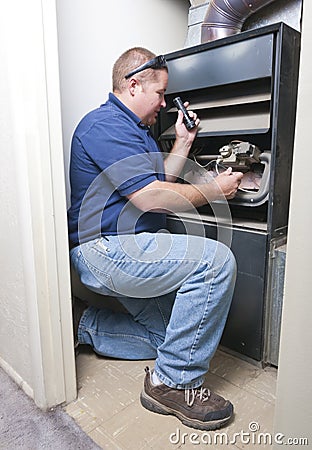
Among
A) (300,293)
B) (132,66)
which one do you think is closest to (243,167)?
(132,66)

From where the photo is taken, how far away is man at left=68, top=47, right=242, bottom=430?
1.08 metres

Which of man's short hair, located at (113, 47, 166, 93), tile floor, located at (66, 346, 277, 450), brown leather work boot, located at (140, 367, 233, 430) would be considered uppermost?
man's short hair, located at (113, 47, 166, 93)

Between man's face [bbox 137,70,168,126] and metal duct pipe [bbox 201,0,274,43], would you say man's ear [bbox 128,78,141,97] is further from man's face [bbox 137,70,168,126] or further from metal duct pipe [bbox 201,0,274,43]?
metal duct pipe [bbox 201,0,274,43]

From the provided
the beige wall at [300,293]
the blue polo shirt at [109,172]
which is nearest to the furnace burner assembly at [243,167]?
the blue polo shirt at [109,172]

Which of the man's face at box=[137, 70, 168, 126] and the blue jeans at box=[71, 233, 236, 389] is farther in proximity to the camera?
the man's face at box=[137, 70, 168, 126]

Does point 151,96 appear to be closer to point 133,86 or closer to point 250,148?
point 133,86

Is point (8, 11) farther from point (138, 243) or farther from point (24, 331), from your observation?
point (24, 331)

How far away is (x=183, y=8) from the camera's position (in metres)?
1.69

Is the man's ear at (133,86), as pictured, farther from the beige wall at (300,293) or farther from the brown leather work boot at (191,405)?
the brown leather work boot at (191,405)

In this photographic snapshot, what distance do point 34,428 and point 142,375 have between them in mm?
398

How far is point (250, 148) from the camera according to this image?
1250 millimetres

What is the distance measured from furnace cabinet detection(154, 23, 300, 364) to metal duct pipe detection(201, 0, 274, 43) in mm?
184

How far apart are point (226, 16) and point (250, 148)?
0.58m

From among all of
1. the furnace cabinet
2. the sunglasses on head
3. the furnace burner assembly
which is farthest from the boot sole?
the sunglasses on head
